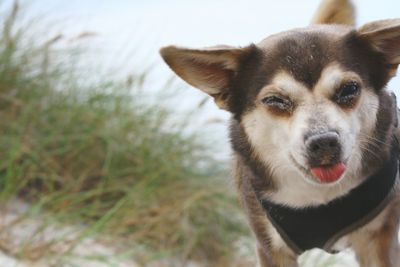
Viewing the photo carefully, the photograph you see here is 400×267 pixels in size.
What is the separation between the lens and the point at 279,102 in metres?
3.06

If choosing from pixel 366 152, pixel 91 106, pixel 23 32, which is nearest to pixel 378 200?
pixel 366 152

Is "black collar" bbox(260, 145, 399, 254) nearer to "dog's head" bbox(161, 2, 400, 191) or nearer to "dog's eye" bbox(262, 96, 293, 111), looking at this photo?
"dog's head" bbox(161, 2, 400, 191)

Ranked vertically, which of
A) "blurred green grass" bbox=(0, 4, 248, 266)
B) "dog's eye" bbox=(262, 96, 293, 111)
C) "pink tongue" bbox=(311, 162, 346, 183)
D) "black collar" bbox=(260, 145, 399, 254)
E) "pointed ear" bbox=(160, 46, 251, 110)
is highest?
"pointed ear" bbox=(160, 46, 251, 110)

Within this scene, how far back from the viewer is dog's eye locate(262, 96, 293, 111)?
119 inches

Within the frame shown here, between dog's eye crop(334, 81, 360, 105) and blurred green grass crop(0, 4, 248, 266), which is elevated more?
dog's eye crop(334, 81, 360, 105)

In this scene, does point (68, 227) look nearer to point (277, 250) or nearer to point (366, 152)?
point (277, 250)

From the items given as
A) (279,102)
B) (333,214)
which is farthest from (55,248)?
(279,102)

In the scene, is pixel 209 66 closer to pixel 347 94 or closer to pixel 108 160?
pixel 347 94

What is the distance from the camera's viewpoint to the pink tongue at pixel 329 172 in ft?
9.79

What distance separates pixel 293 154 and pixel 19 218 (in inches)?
103

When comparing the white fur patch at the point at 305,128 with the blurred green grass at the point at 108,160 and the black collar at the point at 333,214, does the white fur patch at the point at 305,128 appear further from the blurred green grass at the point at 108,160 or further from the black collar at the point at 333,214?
the blurred green grass at the point at 108,160

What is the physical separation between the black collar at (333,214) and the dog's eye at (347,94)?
0.39 m

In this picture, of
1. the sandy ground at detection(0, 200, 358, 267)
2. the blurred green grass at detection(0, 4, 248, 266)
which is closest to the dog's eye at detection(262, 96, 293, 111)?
the sandy ground at detection(0, 200, 358, 267)

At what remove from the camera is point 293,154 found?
9.91ft
